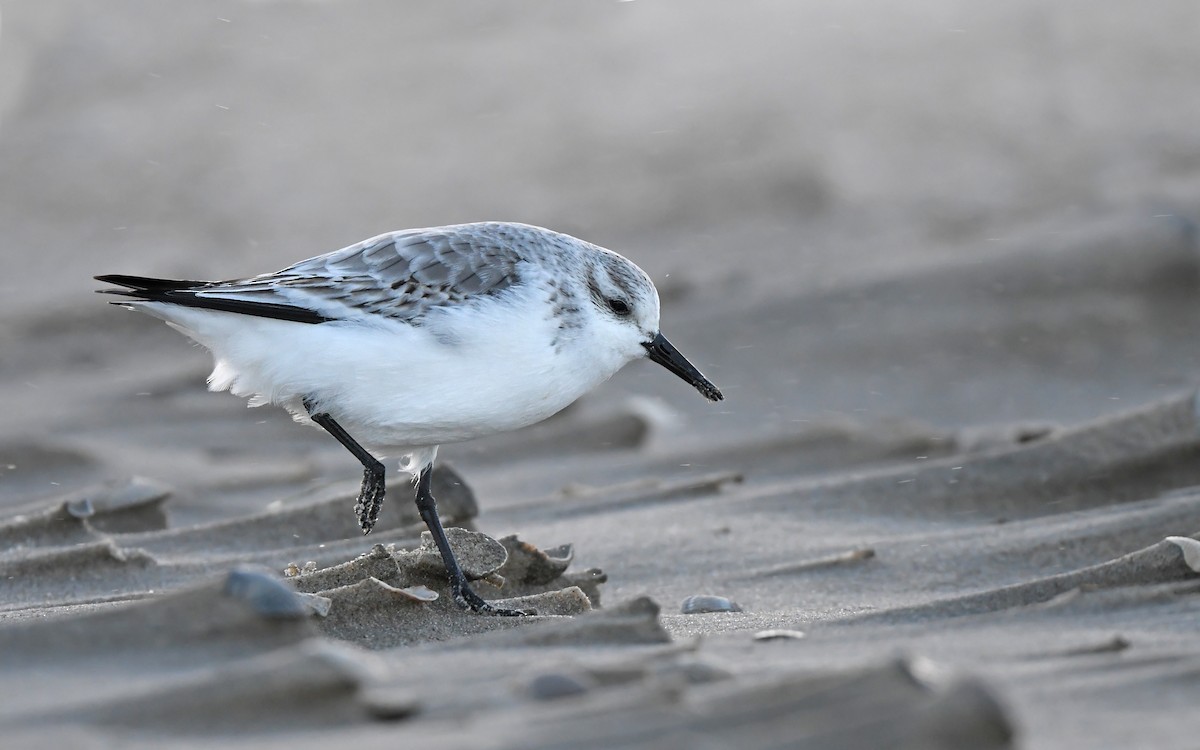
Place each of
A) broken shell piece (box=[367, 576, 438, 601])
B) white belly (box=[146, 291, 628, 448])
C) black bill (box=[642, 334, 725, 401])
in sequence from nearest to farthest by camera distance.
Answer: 1. broken shell piece (box=[367, 576, 438, 601])
2. white belly (box=[146, 291, 628, 448])
3. black bill (box=[642, 334, 725, 401])

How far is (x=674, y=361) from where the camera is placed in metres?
4.48

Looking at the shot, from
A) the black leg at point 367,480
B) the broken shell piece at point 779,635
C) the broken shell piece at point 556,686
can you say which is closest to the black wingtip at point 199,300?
the black leg at point 367,480

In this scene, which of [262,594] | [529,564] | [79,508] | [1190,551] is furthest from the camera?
[79,508]

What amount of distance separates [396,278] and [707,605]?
126 cm

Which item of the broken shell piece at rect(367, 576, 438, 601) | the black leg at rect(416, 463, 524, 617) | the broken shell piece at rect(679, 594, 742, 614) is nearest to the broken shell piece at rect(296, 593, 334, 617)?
the broken shell piece at rect(367, 576, 438, 601)

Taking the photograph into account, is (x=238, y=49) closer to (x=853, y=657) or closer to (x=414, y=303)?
(x=414, y=303)

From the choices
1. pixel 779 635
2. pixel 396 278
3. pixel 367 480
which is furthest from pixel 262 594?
pixel 396 278

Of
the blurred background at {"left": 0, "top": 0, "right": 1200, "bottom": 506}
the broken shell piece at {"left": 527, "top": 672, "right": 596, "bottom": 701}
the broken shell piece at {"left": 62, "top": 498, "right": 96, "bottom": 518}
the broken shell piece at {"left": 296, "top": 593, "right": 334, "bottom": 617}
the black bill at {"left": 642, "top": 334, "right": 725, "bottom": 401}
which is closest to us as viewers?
the broken shell piece at {"left": 527, "top": 672, "right": 596, "bottom": 701}

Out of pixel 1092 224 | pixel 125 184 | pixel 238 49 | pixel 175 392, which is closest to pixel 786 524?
pixel 175 392

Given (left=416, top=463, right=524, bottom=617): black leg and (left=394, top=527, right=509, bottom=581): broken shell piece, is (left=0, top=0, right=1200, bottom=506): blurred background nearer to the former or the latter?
(left=416, top=463, right=524, bottom=617): black leg

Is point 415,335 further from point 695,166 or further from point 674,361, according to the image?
point 695,166

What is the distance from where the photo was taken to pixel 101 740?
7.45 feet

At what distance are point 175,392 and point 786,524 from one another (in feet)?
11.6

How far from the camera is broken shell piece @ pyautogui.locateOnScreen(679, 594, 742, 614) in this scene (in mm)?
3826
